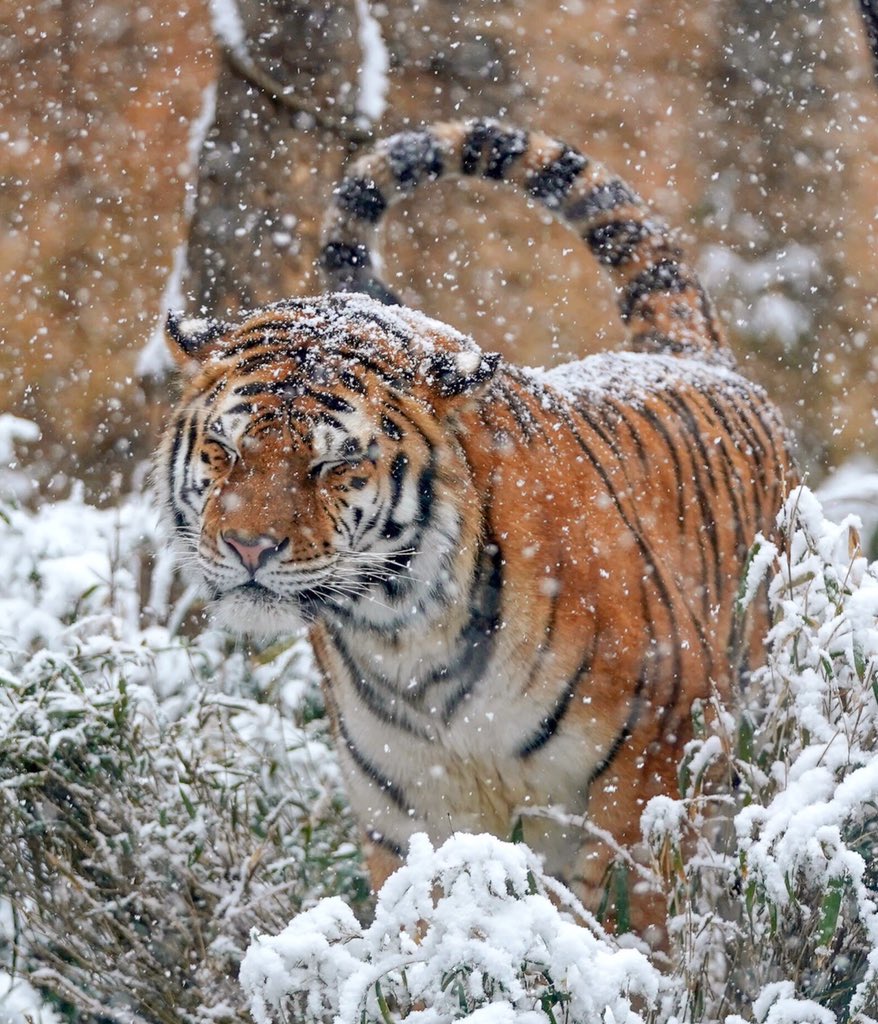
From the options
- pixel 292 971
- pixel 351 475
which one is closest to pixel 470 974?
pixel 292 971

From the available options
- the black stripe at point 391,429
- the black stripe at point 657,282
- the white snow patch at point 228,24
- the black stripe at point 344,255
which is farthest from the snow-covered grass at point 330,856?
the white snow patch at point 228,24

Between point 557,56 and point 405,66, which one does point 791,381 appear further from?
point 405,66

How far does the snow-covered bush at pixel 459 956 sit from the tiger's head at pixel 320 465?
29.4 inches

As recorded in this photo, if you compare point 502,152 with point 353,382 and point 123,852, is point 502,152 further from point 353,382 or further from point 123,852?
point 123,852

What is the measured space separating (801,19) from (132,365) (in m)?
3.95

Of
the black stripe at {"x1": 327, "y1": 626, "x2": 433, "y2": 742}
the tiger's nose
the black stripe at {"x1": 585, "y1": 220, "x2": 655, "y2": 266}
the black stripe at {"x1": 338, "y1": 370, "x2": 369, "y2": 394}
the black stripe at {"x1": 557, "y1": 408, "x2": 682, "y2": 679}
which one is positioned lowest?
the black stripe at {"x1": 327, "y1": 626, "x2": 433, "y2": 742}

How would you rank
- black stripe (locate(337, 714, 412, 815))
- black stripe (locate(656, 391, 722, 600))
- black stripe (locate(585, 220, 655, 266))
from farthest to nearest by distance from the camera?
1. black stripe (locate(585, 220, 655, 266))
2. black stripe (locate(656, 391, 722, 600))
3. black stripe (locate(337, 714, 412, 815))

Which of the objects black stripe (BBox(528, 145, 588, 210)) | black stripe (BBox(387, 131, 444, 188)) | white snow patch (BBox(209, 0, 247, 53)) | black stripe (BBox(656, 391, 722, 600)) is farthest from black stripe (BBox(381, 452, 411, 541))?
white snow patch (BBox(209, 0, 247, 53))

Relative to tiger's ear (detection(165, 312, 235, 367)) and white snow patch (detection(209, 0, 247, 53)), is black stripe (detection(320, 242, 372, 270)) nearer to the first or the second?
tiger's ear (detection(165, 312, 235, 367))

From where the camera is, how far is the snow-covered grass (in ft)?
5.32

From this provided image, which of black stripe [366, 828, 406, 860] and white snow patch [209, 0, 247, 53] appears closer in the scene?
black stripe [366, 828, 406, 860]

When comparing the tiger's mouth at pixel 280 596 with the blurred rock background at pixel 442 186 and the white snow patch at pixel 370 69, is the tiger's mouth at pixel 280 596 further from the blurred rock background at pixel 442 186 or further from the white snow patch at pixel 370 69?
the white snow patch at pixel 370 69

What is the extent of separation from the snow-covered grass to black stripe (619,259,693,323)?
1262mm

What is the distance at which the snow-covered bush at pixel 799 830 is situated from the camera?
1799mm
